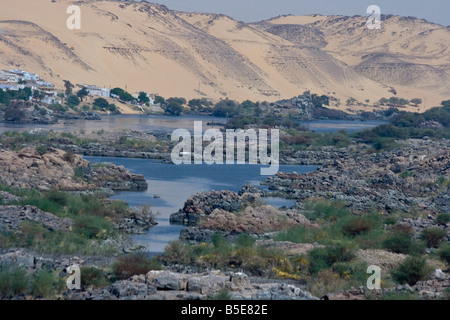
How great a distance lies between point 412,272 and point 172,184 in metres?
20.3

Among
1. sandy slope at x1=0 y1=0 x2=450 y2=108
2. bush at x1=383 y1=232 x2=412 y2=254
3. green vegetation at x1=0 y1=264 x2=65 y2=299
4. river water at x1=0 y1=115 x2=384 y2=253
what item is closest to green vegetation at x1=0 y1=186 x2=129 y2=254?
river water at x1=0 y1=115 x2=384 y2=253

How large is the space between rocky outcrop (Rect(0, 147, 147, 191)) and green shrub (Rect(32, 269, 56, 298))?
13075 millimetres

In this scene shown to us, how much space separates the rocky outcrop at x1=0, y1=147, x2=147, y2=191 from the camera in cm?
2844

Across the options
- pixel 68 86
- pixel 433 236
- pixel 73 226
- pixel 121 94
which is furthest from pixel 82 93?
pixel 433 236

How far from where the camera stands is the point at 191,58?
113438 millimetres

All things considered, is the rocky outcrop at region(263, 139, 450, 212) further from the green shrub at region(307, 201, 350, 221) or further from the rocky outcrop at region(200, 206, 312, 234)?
the rocky outcrop at region(200, 206, 312, 234)

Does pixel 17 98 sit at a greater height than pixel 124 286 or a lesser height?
greater

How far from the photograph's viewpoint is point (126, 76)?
9912 centimetres

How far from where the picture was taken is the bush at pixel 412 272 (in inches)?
649

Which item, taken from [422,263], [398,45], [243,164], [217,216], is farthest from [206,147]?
[398,45]

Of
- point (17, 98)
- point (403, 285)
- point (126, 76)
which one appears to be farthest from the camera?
point (126, 76)

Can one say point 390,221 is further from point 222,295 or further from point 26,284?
point 26,284
